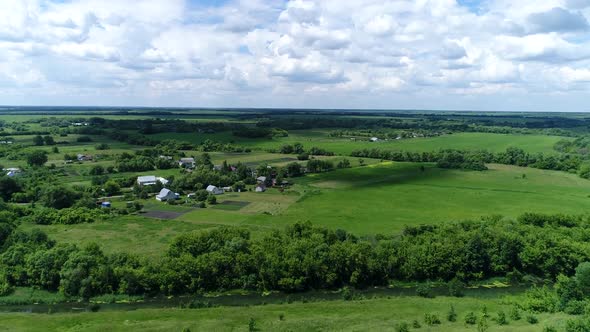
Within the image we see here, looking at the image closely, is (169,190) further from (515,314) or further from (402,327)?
(515,314)

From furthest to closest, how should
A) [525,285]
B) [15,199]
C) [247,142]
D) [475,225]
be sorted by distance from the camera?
[247,142] < [15,199] < [475,225] < [525,285]

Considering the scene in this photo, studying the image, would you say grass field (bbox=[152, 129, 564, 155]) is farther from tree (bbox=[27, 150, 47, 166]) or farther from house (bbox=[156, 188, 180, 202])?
house (bbox=[156, 188, 180, 202])

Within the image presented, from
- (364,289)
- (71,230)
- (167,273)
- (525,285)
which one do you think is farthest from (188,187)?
(525,285)

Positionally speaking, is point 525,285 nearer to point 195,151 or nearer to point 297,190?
point 297,190

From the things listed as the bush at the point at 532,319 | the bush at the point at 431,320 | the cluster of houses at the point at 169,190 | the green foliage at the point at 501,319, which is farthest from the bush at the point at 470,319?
the cluster of houses at the point at 169,190

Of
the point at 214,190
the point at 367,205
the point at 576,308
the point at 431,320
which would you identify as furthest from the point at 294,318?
the point at 214,190

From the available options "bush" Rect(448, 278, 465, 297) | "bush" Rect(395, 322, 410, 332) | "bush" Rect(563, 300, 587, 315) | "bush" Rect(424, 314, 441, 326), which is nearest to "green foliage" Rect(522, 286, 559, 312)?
"bush" Rect(563, 300, 587, 315)
